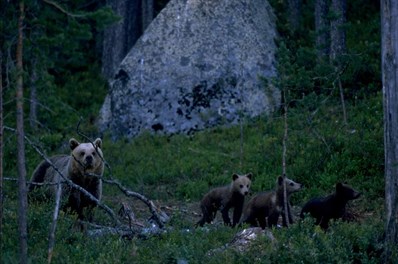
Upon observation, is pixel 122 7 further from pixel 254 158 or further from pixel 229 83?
pixel 254 158

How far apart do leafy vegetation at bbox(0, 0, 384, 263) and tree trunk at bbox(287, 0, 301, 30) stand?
1.02ft

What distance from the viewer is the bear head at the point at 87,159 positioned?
44.4 feet

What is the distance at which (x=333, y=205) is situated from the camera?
13953mm

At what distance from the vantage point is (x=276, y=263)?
35.6ft

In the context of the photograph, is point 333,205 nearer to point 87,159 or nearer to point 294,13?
point 87,159

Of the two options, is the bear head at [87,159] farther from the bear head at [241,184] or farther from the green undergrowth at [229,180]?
the bear head at [241,184]

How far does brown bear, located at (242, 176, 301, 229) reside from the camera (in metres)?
14.0

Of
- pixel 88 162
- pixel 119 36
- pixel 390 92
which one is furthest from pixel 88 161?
pixel 119 36

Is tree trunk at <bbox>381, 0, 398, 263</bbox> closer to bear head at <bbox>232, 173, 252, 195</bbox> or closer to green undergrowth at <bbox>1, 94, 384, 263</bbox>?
green undergrowth at <bbox>1, 94, 384, 263</bbox>

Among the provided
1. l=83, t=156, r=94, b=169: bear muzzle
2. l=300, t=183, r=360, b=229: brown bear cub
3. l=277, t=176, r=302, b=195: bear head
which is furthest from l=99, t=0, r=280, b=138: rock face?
l=83, t=156, r=94, b=169: bear muzzle

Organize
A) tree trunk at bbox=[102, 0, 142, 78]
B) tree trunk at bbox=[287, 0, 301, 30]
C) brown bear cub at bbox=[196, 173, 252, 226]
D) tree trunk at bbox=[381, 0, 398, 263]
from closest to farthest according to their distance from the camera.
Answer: tree trunk at bbox=[381, 0, 398, 263] → brown bear cub at bbox=[196, 173, 252, 226] → tree trunk at bbox=[287, 0, 301, 30] → tree trunk at bbox=[102, 0, 142, 78]

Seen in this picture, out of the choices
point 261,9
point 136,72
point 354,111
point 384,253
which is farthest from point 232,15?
point 384,253

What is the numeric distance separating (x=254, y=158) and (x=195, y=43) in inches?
211

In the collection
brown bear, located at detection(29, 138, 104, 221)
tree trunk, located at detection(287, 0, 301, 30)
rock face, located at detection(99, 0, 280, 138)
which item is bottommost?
brown bear, located at detection(29, 138, 104, 221)
